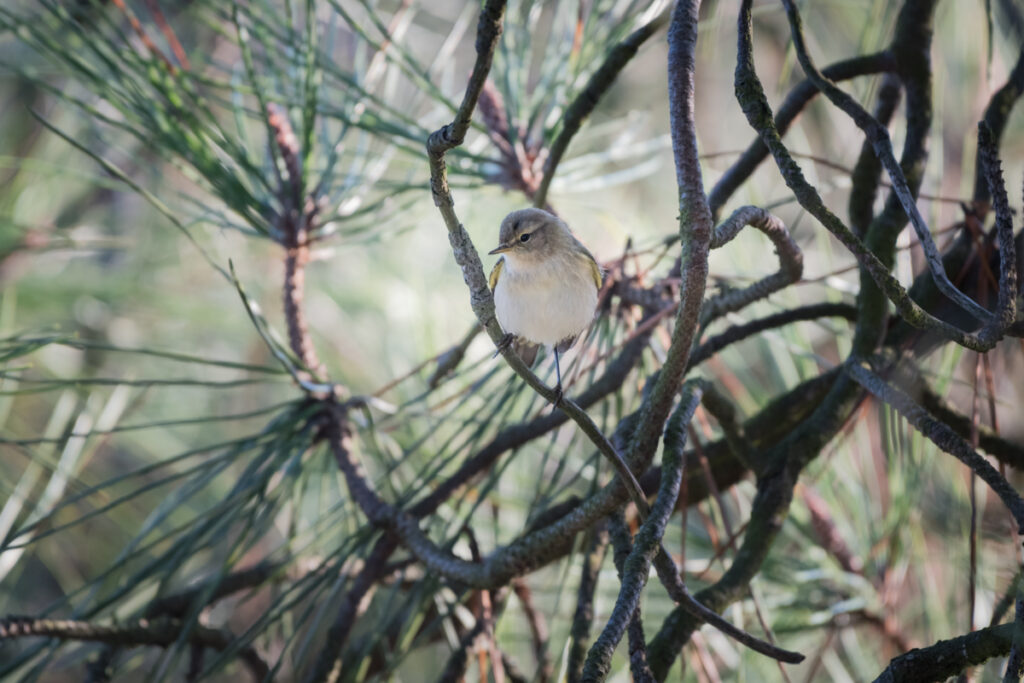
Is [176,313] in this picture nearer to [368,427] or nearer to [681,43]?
[368,427]

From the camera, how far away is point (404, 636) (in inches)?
36.9

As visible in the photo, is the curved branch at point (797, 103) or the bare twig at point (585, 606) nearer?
the bare twig at point (585, 606)

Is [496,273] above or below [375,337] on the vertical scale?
below

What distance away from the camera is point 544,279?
110 cm

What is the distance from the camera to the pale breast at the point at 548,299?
106cm

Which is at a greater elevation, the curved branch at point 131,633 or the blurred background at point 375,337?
the blurred background at point 375,337

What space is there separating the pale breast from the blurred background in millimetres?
49

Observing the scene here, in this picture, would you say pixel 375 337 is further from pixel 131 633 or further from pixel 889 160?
pixel 889 160

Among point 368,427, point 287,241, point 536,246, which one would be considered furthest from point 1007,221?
point 287,241

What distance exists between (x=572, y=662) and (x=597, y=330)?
0.43 m

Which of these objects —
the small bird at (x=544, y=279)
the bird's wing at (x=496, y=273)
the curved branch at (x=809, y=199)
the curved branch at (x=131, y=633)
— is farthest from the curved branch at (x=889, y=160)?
the curved branch at (x=131, y=633)

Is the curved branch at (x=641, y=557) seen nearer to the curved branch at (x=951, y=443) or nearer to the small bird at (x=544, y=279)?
the curved branch at (x=951, y=443)

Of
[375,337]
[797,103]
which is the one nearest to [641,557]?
[797,103]

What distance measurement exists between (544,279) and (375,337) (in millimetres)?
1164
